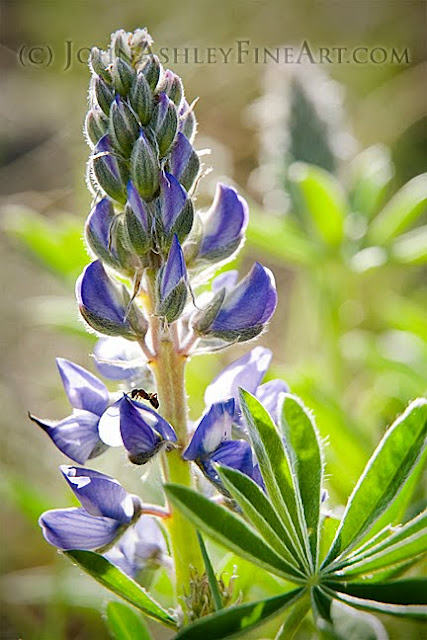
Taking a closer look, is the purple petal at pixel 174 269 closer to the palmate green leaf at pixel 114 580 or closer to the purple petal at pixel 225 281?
the purple petal at pixel 225 281

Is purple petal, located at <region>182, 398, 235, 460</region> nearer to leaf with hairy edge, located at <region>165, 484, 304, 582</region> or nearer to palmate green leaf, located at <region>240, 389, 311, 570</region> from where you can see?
palmate green leaf, located at <region>240, 389, 311, 570</region>

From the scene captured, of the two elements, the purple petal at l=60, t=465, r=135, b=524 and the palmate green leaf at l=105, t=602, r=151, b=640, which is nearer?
the purple petal at l=60, t=465, r=135, b=524

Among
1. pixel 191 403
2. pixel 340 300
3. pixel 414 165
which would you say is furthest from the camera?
pixel 414 165

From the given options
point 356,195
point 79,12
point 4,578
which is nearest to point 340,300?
point 356,195

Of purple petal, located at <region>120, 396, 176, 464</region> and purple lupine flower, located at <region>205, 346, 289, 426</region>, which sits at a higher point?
purple lupine flower, located at <region>205, 346, 289, 426</region>

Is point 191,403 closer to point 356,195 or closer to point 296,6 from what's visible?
point 356,195

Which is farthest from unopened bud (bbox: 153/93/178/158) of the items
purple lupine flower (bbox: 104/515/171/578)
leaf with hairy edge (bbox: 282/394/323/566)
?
purple lupine flower (bbox: 104/515/171/578)

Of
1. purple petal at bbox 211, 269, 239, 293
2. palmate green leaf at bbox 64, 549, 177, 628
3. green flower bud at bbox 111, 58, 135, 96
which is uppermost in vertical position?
green flower bud at bbox 111, 58, 135, 96
